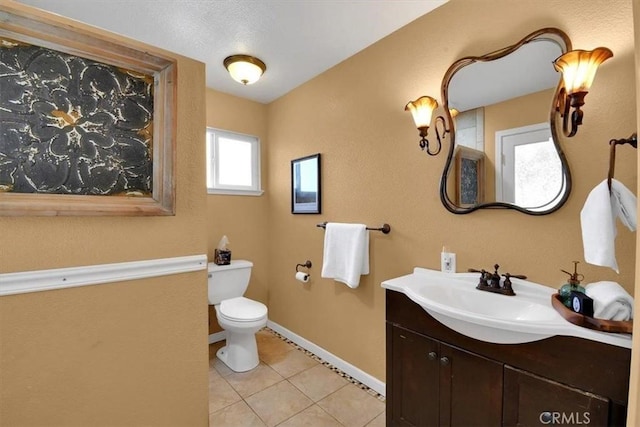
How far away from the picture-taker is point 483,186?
1445 millimetres

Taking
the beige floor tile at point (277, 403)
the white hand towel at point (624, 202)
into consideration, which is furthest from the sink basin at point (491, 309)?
the beige floor tile at point (277, 403)

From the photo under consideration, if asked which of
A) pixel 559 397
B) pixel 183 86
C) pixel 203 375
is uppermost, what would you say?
pixel 183 86

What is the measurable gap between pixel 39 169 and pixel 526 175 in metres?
1.94

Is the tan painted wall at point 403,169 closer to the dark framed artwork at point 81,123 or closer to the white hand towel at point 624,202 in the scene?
the white hand towel at point 624,202

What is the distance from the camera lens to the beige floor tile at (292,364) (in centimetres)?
220

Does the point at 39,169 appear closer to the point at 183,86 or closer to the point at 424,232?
the point at 183,86

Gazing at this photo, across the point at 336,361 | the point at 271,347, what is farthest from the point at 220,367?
the point at 336,361

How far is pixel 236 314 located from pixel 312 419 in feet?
2.94

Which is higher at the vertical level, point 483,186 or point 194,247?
point 483,186

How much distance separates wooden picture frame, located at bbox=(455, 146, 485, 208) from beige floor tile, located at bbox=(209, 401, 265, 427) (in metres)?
1.77

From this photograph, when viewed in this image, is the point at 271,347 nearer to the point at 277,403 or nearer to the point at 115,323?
the point at 277,403

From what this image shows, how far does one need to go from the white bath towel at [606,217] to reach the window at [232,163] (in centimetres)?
257

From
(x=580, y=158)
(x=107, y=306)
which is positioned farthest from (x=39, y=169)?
(x=580, y=158)

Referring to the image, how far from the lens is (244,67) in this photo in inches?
84.0
